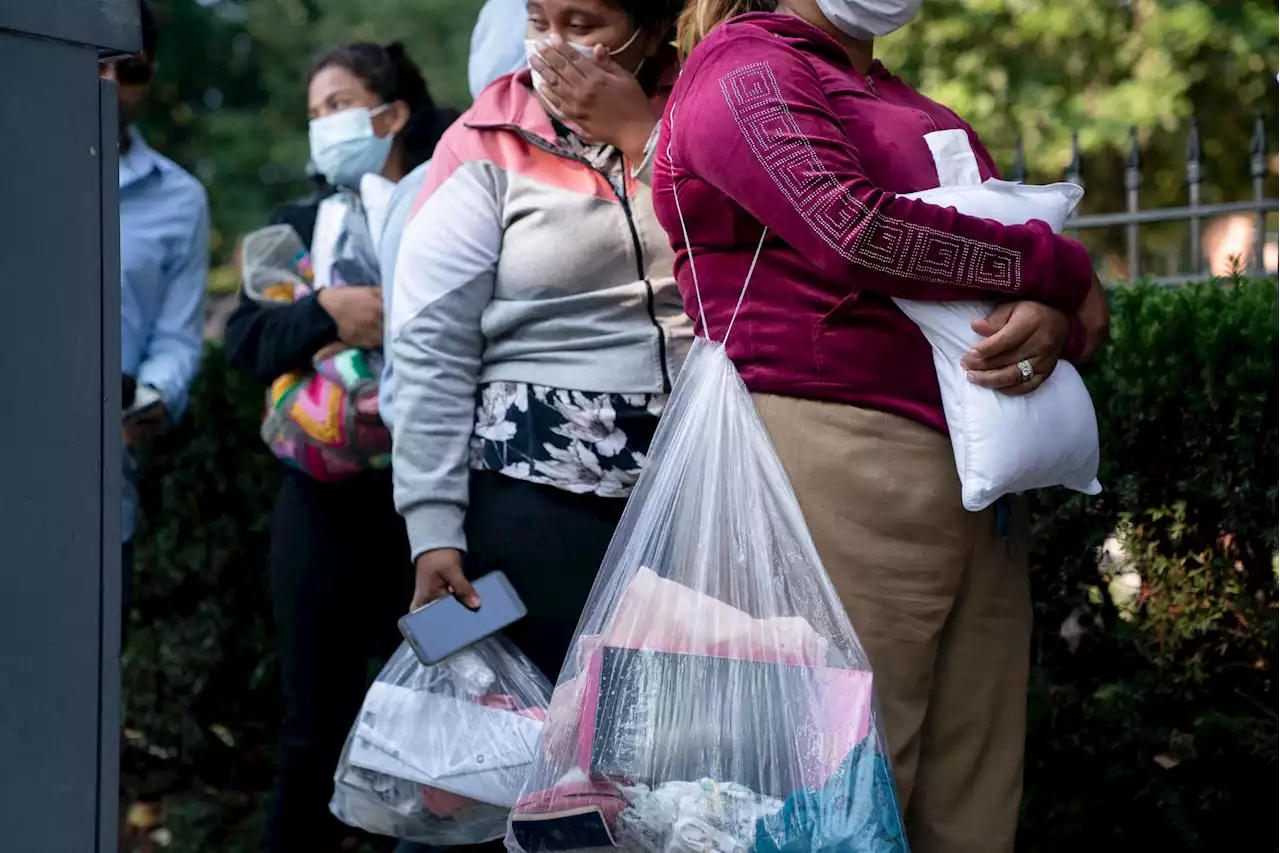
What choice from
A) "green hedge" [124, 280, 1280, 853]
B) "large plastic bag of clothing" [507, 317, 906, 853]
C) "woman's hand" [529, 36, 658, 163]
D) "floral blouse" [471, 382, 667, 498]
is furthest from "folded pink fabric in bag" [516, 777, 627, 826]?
"green hedge" [124, 280, 1280, 853]

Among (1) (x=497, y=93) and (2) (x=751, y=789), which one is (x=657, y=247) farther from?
(2) (x=751, y=789)

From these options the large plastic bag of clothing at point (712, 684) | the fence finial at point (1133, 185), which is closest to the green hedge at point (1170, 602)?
the large plastic bag of clothing at point (712, 684)

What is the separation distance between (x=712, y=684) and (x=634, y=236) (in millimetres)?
882

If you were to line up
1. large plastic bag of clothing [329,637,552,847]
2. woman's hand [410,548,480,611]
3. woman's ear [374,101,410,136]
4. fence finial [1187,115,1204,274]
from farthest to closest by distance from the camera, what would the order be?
fence finial [1187,115,1204,274], woman's ear [374,101,410,136], woman's hand [410,548,480,611], large plastic bag of clothing [329,637,552,847]

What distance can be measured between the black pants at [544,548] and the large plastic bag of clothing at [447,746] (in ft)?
0.19

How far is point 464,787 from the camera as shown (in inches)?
96.0

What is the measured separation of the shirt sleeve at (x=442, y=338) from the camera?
2535 mm

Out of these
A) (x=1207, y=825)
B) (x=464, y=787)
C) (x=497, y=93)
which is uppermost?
(x=497, y=93)

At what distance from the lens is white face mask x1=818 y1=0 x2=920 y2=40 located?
210 centimetres

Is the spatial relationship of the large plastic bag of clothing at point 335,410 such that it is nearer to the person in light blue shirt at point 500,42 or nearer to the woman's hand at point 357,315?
the woman's hand at point 357,315

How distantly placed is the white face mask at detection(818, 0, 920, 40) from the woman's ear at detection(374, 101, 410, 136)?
181 centimetres

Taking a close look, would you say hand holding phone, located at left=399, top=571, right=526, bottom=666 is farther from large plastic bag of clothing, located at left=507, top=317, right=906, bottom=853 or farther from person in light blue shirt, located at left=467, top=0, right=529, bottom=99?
person in light blue shirt, located at left=467, top=0, right=529, bottom=99

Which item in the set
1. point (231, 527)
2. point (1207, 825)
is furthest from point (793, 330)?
point (231, 527)

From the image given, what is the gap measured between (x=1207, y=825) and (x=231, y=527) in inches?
110
